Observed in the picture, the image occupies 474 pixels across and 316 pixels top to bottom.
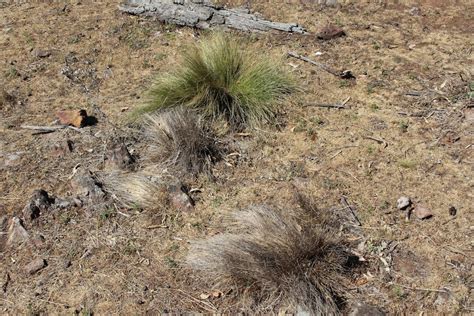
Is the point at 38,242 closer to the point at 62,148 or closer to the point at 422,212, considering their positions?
the point at 62,148

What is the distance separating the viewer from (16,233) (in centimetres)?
382

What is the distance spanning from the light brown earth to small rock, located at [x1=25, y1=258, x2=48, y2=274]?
5cm

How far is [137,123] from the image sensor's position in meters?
4.79

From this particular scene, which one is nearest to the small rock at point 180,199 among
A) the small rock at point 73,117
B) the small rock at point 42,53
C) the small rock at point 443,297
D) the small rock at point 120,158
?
the small rock at point 120,158

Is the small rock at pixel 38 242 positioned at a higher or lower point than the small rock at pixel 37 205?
lower

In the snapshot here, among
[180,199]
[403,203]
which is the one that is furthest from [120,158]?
[403,203]

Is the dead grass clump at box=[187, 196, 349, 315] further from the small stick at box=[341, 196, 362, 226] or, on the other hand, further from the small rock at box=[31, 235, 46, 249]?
the small rock at box=[31, 235, 46, 249]

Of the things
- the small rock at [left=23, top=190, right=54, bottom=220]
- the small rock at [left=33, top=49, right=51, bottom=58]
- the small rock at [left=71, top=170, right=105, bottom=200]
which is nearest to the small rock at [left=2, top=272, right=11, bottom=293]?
the small rock at [left=23, top=190, right=54, bottom=220]

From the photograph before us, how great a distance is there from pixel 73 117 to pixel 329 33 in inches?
117

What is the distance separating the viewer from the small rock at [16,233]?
379 centimetres

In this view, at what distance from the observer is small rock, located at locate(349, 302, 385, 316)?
312 centimetres

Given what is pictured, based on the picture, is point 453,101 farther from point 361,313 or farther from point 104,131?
point 104,131

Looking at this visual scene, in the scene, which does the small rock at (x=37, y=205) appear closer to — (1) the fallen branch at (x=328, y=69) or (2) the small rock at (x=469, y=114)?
(1) the fallen branch at (x=328, y=69)

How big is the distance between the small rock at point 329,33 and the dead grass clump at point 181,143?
7.15ft
